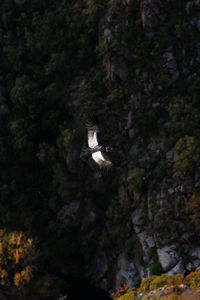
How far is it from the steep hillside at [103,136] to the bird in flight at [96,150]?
9343mm

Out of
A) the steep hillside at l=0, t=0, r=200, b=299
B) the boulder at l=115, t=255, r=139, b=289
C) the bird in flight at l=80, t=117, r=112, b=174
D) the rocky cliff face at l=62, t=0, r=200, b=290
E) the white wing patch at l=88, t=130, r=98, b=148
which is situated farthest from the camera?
the boulder at l=115, t=255, r=139, b=289

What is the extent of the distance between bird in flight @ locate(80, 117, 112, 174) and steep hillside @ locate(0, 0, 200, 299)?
9343 millimetres

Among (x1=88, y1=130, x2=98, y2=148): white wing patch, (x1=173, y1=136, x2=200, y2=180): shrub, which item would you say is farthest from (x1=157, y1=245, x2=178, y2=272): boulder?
(x1=88, y1=130, x2=98, y2=148): white wing patch

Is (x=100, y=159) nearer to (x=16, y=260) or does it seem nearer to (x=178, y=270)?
(x=178, y=270)

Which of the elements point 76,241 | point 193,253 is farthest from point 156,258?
point 76,241

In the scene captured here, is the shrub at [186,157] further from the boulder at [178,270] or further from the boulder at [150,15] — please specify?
the boulder at [150,15]

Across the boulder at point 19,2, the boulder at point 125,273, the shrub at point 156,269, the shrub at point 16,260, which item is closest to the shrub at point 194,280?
the shrub at point 156,269

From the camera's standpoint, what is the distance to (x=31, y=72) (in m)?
34.4

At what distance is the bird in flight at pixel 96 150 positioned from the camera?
17.7 m

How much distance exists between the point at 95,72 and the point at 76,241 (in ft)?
60.7

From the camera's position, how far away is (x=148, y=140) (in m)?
28.5

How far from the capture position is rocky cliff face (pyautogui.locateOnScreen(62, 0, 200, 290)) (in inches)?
973

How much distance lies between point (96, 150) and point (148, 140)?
1176cm

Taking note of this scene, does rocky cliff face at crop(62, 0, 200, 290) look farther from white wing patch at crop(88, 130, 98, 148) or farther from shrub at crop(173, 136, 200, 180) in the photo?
white wing patch at crop(88, 130, 98, 148)
